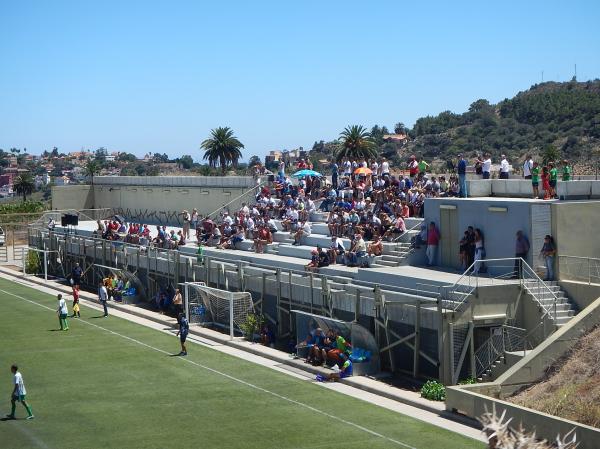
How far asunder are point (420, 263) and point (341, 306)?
3.74 meters

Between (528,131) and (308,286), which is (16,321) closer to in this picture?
(308,286)

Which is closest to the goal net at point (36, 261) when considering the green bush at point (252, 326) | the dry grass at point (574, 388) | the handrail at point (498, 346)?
the green bush at point (252, 326)

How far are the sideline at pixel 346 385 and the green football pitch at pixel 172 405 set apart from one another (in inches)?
13.2

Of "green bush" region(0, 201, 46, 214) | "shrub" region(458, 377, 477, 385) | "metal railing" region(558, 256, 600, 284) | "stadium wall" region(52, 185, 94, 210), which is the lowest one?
"shrub" region(458, 377, 477, 385)

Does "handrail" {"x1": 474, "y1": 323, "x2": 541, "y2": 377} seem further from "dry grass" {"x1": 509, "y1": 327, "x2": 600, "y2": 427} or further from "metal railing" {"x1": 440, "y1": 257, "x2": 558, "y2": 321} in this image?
"dry grass" {"x1": 509, "y1": 327, "x2": 600, "y2": 427}

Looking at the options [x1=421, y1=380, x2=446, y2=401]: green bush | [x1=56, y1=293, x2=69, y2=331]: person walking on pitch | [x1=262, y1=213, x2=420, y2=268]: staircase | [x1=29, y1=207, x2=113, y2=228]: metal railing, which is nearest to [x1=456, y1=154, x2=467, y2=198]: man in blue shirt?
[x1=262, y1=213, x2=420, y2=268]: staircase

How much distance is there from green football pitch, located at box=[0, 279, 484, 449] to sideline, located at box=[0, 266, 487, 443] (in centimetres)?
34

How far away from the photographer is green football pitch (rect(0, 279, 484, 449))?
20.6 metres

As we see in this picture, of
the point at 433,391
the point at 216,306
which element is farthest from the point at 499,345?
the point at 216,306

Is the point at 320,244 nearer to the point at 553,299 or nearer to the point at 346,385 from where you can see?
the point at 346,385

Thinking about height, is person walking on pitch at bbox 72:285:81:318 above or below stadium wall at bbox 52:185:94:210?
below

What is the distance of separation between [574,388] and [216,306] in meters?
17.0

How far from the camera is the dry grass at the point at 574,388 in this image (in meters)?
19.4

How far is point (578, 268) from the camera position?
25.6 m
